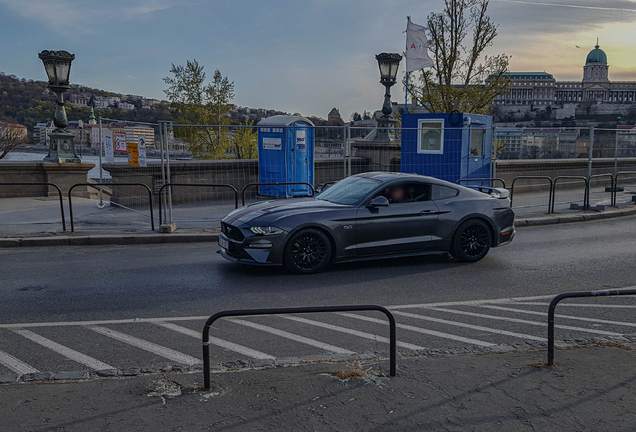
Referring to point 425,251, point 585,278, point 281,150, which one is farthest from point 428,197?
point 281,150

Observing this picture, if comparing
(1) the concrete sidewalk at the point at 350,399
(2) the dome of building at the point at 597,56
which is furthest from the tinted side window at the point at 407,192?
(2) the dome of building at the point at 597,56

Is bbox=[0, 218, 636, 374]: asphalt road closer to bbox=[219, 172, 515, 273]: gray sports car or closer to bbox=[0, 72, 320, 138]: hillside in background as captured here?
bbox=[219, 172, 515, 273]: gray sports car

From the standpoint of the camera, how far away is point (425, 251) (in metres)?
9.09

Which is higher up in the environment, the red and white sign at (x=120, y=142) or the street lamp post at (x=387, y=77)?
the street lamp post at (x=387, y=77)

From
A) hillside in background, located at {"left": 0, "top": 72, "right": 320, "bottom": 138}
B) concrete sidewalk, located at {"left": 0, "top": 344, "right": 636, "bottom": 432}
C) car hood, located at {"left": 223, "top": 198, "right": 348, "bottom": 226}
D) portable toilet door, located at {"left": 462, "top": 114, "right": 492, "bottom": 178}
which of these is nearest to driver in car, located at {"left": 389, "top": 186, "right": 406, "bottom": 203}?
car hood, located at {"left": 223, "top": 198, "right": 348, "bottom": 226}

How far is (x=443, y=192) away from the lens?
930 centimetres

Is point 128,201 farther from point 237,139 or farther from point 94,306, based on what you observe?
point 237,139

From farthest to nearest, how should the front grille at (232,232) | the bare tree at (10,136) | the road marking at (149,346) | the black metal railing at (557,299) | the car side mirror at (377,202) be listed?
1. the bare tree at (10,136)
2. the car side mirror at (377,202)
3. the front grille at (232,232)
4. the road marking at (149,346)
5. the black metal railing at (557,299)

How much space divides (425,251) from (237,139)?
19.1 m

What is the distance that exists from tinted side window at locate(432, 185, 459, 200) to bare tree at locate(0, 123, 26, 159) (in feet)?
74.9

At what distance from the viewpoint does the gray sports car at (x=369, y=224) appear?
8.20 m

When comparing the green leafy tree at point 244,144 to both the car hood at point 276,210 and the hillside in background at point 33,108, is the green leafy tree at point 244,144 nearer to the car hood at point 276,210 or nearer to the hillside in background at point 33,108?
the hillside in background at point 33,108

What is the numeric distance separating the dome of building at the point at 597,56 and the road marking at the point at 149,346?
620ft

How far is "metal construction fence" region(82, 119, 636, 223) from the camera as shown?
556 inches
